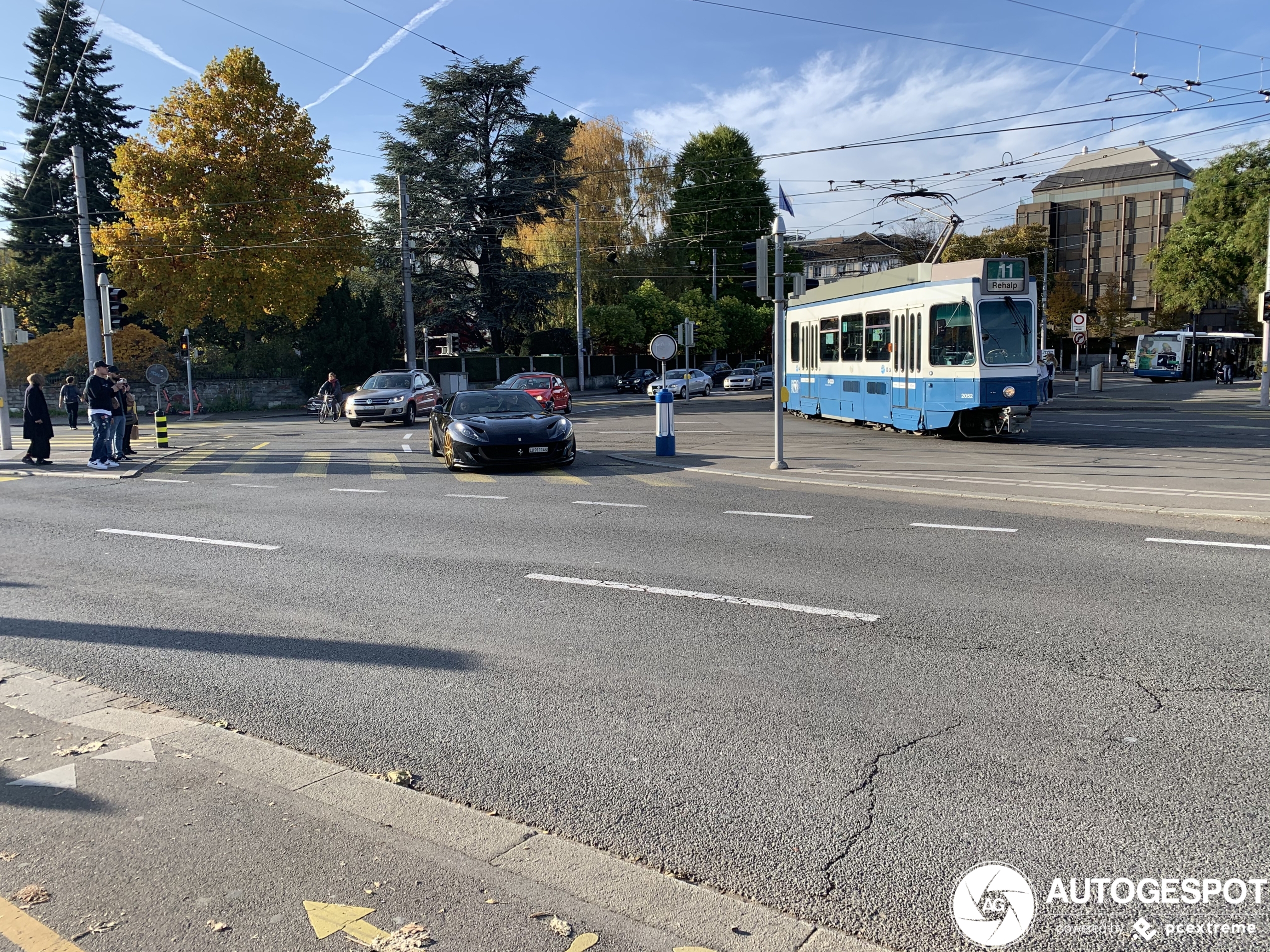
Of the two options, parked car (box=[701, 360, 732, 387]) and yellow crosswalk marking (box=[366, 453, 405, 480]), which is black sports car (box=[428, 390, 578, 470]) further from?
parked car (box=[701, 360, 732, 387])

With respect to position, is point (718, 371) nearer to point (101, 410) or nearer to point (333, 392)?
point (333, 392)

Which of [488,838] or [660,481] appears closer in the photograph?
[488,838]

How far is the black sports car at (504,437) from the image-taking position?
594 inches

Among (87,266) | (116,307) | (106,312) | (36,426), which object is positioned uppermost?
(87,266)

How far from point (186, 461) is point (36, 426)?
9.00 feet

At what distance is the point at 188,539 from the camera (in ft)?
32.7

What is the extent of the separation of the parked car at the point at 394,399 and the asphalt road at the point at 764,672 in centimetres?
1792

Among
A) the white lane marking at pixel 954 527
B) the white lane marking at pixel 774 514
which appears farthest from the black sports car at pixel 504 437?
the white lane marking at pixel 954 527

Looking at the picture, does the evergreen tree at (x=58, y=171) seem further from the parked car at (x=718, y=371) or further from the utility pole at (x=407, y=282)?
the parked car at (x=718, y=371)

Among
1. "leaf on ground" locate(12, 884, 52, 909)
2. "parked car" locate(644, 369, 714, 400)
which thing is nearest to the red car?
"parked car" locate(644, 369, 714, 400)

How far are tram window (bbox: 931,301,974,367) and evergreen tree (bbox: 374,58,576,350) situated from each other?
32.7m

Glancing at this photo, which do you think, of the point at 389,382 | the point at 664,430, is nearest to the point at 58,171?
the point at 389,382

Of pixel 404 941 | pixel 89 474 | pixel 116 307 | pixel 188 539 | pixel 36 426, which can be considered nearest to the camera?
pixel 404 941

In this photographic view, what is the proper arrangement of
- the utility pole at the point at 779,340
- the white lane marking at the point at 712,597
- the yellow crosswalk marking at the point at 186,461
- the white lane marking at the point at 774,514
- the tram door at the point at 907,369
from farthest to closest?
the tram door at the point at 907,369
the yellow crosswalk marking at the point at 186,461
the utility pole at the point at 779,340
the white lane marking at the point at 774,514
the white lane marking at the point at 712,597
